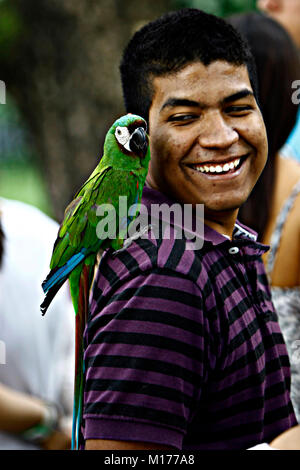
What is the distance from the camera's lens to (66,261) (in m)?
1.03

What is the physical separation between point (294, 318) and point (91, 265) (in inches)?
42.2

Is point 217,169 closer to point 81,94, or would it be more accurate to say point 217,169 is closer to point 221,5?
point 81,94

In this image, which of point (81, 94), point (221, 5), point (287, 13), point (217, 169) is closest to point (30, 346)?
point (217, 169)

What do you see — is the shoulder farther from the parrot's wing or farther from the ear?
the ear

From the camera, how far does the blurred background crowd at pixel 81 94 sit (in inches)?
79.3

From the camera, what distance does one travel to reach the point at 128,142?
3.22 ft

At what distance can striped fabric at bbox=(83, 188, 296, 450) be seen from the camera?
1.08 meters

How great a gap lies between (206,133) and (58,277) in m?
0.38

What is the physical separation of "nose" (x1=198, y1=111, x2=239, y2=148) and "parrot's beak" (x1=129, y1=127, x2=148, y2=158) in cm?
16

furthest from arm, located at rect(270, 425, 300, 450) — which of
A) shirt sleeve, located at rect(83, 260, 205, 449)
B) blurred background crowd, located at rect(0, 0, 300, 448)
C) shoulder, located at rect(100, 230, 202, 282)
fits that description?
blurred background crowd, located at rect(0, 0, 300, 448)

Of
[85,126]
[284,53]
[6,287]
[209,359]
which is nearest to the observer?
[209,359]

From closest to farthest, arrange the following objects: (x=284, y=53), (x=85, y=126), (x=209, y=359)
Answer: (x=209, y=359)
(x=284, y=53)
(x=85, y=126)
